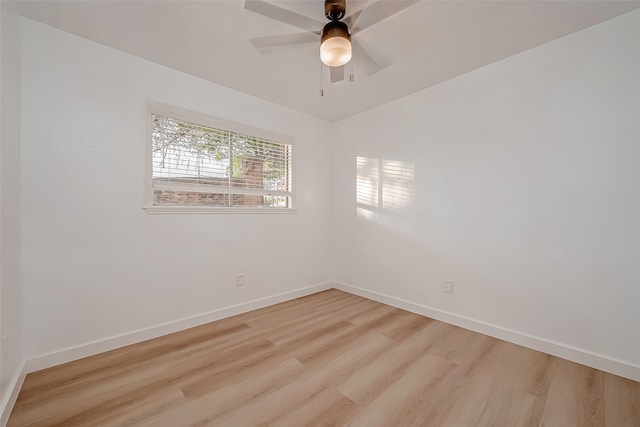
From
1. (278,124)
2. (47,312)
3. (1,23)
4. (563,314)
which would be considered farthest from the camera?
(278,124)

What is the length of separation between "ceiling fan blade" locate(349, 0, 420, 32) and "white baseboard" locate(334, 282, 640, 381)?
2.64 meters

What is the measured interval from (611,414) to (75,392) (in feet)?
10.5

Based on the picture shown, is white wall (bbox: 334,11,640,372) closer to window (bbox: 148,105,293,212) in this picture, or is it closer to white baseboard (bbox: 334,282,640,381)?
white baseboard (bbox: 334,282,640,381)

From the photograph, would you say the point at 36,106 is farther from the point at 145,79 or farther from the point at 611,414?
the point at 611,414

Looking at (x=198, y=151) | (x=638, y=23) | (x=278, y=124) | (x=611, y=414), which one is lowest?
(x=611, y=414)

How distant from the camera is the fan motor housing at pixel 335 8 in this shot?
1.55m

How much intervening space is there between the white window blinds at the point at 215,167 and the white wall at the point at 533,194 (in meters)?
1.45

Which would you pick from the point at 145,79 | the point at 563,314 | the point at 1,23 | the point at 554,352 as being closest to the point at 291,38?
the point at 145,79

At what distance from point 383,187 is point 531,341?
2.02 meters

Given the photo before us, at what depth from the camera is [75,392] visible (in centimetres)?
163

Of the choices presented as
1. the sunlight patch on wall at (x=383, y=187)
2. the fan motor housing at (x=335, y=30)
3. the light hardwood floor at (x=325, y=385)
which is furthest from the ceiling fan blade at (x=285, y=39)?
the light hardwood floor at (x=325, y=385)

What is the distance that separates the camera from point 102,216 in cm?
210

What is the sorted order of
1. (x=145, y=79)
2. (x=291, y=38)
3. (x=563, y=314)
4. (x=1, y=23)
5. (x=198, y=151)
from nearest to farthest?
(x=1, y=23), (x=291, y=38), (x=563, y=314), (x=145, y=79), (x=198, y=151)

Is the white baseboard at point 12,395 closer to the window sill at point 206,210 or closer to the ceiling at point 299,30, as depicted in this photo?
the window sill at point 206,210
